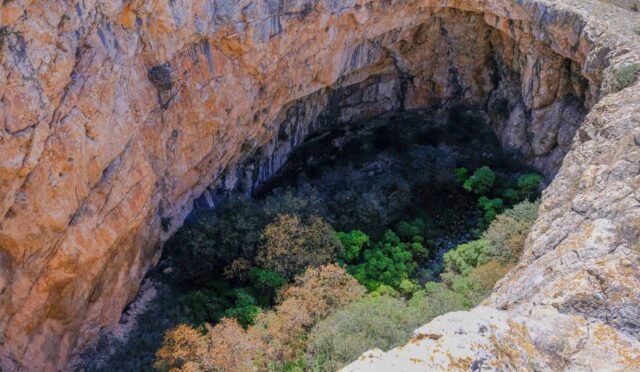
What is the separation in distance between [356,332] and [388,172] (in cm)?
1478

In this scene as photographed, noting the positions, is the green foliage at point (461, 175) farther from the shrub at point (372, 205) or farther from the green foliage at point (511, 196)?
the shrub at point (372, 205)

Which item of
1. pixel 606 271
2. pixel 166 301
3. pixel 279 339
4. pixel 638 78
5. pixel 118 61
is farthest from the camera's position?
pixel 166 301

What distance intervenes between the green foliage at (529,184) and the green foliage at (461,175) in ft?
10.2

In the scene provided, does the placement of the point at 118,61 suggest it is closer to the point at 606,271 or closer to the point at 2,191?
the point at 2,191

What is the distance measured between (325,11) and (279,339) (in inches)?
569

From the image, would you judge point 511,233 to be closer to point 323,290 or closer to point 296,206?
point 323,290

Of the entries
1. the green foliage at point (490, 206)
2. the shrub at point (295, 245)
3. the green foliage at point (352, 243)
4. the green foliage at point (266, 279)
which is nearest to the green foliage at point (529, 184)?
the green foliage at point (490, 206)

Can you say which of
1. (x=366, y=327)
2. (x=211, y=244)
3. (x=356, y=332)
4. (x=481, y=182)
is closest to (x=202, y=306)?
(x=211, y=244)

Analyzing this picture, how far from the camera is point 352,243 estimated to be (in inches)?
947

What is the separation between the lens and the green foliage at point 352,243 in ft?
77.1

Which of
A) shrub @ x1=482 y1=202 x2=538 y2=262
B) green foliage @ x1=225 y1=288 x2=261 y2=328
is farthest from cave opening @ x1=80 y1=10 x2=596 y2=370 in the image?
shrub @ x1=482 y1=202 x2=538 y2=262

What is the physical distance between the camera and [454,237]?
2612 cm

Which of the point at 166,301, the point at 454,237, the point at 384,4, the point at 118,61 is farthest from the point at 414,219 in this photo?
the point at 118,61

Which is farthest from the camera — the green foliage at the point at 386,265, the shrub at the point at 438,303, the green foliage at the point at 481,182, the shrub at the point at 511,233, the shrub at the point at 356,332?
the green foliage at the point at 481,182
